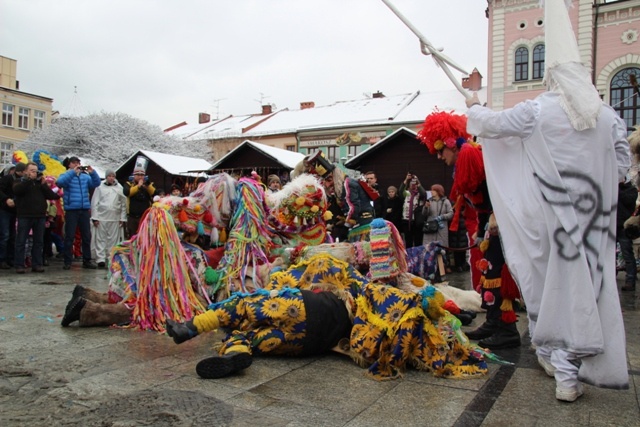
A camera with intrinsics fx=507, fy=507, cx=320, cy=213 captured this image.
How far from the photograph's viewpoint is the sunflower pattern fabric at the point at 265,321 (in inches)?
136

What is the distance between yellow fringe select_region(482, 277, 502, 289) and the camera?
3965 mm

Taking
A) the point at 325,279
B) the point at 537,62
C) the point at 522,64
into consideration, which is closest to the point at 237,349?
the point at 325,279

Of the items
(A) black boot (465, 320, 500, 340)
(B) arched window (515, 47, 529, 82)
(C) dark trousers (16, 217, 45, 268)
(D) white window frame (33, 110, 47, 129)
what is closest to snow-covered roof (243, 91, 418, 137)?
(B) arched window (515, 47, 529, 82)

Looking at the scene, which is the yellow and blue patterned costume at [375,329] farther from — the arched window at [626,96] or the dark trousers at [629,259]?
the arched window at [626,96]

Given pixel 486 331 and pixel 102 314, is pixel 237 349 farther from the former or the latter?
pixel 486 331

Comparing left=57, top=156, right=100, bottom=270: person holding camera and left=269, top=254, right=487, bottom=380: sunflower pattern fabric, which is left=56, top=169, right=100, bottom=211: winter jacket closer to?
left=57, top=156, right=100, bottom=270: person holding camera

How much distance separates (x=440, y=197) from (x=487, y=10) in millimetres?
19982

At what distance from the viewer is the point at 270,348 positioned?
3477 mm

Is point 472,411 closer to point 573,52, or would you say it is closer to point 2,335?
point 573,52

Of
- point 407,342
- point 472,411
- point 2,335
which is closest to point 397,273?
point 407,342

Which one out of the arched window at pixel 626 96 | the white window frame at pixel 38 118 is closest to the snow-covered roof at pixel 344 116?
the arched window at pixel 626 96

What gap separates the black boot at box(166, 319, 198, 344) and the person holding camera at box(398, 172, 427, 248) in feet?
22.0

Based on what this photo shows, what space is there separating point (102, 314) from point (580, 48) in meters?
23.5

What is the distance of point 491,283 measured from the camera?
4.00 m
